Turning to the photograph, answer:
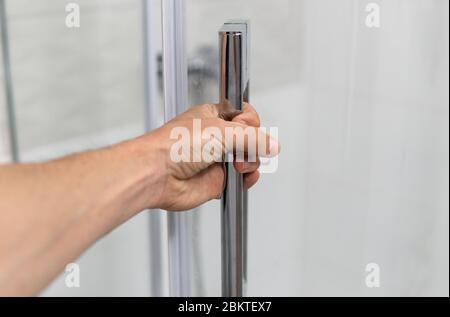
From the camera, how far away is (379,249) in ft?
3.35

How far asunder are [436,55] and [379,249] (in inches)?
12.7

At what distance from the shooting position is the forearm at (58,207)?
54 cm

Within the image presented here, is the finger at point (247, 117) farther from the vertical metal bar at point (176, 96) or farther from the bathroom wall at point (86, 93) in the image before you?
the bathroom wall at point (86, 93)

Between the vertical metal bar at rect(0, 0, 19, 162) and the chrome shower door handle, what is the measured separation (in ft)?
1.29

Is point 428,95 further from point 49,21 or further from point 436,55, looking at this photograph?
point 49,21

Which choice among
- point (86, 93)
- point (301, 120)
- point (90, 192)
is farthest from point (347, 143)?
point (90, 192)

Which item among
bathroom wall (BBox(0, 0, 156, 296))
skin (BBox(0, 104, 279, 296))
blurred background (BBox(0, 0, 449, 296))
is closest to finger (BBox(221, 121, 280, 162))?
skin (BBox(0, 104, 279, 296))

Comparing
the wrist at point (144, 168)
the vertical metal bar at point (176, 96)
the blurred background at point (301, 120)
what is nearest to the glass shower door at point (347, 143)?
the blurred background at point (301, 120)

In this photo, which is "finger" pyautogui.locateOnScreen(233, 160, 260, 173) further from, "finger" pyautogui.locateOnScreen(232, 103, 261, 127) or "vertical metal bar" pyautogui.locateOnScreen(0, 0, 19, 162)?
"vertical metal bar" pyautogui.locateOnScreen(0, 0, 19, 162)

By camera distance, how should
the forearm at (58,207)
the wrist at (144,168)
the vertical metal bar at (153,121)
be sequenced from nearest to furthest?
the forearm at (58,207) → the wrist at (144,168) → the vertical metal bar at (153,121)

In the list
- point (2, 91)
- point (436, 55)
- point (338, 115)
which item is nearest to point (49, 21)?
point (2, 91)

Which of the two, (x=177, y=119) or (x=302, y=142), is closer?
(x=177, y=119)

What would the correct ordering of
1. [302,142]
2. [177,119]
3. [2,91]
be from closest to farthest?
[177,119]
[2,91]
[302,142]

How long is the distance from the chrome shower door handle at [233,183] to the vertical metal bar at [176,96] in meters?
0.06
